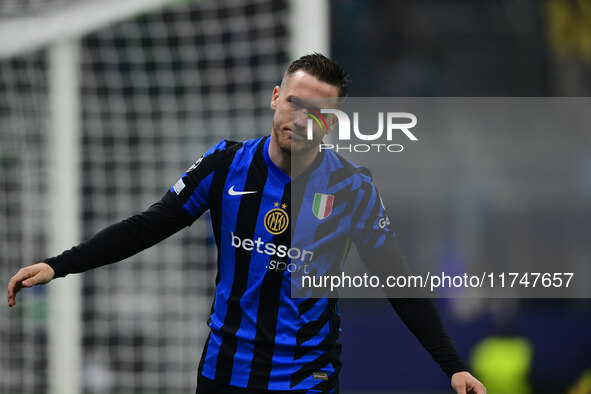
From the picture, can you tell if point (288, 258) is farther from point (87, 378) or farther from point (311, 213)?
point (87, 378)

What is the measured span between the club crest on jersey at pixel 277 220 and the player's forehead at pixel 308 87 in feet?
1.23

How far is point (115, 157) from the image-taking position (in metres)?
5.30

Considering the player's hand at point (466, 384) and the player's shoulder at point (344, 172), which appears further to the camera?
the player's shoulder at point (344, 172)

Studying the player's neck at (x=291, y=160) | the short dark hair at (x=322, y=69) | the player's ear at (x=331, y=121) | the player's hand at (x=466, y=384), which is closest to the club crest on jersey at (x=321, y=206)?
the player's neck at (x=291, y=160)

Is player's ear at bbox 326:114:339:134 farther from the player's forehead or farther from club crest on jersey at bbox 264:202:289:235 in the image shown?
club crest on jersey at bbox 264:202:289:235

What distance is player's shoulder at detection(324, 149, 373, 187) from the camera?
2547 millimetres

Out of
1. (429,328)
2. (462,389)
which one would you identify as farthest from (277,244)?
(462,389)

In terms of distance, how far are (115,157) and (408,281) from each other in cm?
331

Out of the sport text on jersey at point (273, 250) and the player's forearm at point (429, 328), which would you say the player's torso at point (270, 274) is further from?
the player's forearm at point (429, 328)

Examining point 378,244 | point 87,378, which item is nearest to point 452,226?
point 87,378

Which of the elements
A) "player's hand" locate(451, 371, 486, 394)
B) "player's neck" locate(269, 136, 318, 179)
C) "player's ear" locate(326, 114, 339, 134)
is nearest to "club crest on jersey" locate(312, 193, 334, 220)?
"player's neck" locate(269, 136, 318, 179)

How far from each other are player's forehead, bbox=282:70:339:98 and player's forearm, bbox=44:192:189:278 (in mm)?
552

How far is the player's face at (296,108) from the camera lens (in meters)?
2.35

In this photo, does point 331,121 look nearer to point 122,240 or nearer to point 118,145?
point 122,240
